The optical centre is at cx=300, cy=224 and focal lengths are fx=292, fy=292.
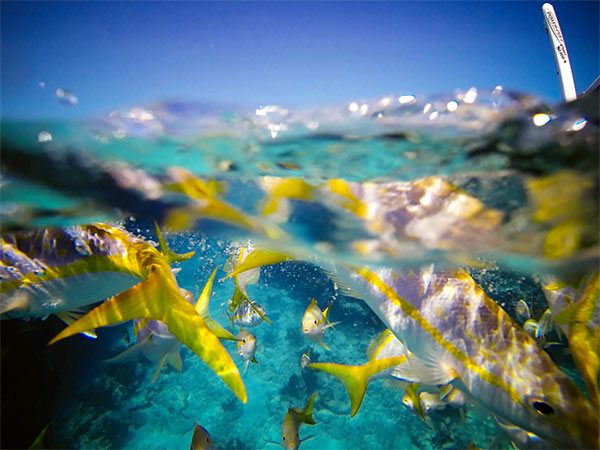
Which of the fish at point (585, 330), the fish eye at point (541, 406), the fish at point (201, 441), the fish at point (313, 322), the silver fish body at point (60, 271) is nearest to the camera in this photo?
the fish eye at point (541, 406)

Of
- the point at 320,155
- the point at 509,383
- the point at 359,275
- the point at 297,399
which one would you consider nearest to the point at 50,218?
the point at 320,155

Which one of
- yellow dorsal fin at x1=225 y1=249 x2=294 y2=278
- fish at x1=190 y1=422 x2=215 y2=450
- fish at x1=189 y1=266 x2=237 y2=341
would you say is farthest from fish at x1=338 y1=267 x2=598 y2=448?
fish at x1=190 y1=422 x2=215 y2=450

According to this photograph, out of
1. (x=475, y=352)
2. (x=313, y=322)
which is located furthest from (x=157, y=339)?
(x=475, y=352)

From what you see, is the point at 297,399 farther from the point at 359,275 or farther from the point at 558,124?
the point at 558,124

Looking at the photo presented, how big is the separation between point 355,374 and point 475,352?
1.69 metres

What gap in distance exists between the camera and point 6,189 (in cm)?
431

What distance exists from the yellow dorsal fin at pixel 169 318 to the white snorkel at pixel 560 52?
32.2 ft

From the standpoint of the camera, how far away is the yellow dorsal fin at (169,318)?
7.29 feet

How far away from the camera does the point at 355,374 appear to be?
4.15m

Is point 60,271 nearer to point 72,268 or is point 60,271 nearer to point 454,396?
point 72,268

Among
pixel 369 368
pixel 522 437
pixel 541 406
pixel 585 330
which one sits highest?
pixel 585 330

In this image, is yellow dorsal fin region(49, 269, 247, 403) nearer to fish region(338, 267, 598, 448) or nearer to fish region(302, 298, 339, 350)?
fish region(338, 267, 598, 448)

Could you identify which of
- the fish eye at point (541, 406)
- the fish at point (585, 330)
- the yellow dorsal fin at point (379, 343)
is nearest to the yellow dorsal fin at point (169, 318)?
the fish eye at point (541, 406)

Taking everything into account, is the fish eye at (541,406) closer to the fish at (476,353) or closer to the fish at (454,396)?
the fish at (476,353)
